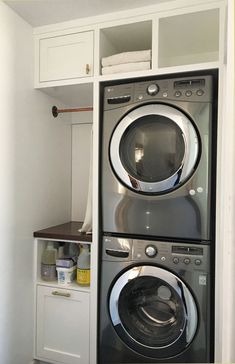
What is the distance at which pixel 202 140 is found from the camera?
4.71 feet

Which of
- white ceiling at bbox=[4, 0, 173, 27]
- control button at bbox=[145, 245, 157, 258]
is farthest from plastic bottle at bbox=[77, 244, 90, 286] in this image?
white ceiling at bbox=[4, 0, 173, 27]

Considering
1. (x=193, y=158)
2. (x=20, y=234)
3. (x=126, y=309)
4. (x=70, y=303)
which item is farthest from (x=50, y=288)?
(x=193, y=158)

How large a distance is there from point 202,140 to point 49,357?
1711mm

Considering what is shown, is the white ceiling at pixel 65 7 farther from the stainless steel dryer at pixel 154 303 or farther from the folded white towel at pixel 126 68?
the stainless steel dryer at pixel 154 303

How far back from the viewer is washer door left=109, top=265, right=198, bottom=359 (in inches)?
57.4

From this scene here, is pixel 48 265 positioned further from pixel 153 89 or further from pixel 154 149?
pixel 153 89

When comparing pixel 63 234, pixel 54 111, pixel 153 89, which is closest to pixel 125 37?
pixel 153 89

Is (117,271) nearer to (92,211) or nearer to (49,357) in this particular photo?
(92,211)

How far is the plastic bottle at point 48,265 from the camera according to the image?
1840mm

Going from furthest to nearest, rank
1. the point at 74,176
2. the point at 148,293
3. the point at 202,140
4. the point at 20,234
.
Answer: the point at 74,176
the point at 20,234
the point at 148,293
the point at 202,140

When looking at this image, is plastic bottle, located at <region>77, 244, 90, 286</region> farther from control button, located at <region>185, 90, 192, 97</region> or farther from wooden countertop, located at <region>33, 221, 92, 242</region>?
control button, located at <region>185, 90, 192, 97</region>

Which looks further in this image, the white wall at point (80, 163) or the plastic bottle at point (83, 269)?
the white wall at point (80, 163)

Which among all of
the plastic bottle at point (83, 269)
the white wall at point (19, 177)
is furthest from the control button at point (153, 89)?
the plastic bottle at point (83, 269)

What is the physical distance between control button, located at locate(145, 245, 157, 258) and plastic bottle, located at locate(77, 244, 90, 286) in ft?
1.48
